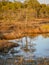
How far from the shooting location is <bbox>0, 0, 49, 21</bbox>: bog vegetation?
1287 inches

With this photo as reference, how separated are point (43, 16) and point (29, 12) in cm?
1667

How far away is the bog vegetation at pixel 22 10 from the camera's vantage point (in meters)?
32.7

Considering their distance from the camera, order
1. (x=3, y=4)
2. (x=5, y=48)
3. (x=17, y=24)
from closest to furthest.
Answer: (x=5, y=48), (x=17, y=24), (x=3, y=4)

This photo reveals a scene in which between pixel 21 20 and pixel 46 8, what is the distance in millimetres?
23567

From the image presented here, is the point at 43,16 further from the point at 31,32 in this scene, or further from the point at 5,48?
the point at 5,48

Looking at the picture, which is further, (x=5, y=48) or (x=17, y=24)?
(x=17, y=24)

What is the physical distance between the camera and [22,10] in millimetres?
35656

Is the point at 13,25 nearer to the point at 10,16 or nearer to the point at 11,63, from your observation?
the point at 10,16

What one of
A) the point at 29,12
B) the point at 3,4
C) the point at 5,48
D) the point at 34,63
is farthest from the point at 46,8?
the point at 34,63

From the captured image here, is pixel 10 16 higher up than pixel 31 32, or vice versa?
pixel 10 16

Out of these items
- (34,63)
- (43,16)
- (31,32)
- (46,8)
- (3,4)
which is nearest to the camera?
(34,63)

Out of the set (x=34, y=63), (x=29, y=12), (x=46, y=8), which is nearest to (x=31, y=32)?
(x=29, y=12)

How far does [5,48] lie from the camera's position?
1605 cm

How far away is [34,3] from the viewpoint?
53.3 metres
